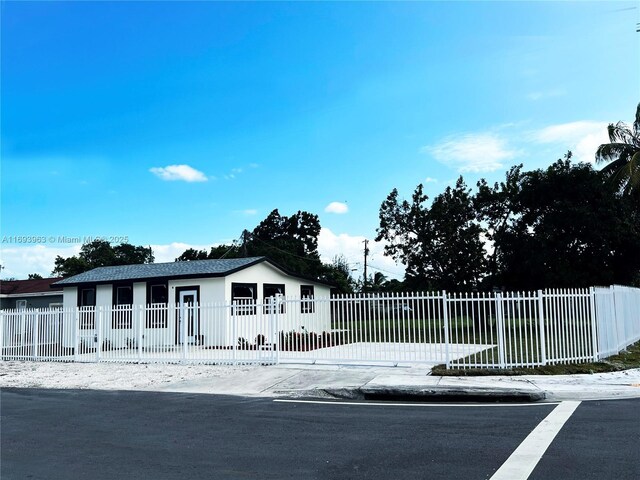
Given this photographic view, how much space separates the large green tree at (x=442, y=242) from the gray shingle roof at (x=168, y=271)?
10.6 metres

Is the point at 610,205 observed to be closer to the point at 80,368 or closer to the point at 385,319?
the point at 385,319

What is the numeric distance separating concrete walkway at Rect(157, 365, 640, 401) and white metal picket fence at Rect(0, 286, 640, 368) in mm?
1050

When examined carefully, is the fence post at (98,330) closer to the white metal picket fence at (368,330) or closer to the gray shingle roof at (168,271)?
the white metal picket fence at (368,330)

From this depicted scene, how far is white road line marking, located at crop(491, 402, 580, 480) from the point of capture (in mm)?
5797

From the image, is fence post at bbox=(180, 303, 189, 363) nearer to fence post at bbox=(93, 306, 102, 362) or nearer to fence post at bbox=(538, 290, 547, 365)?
fence post at bbox=(93, 306, 102, 362)

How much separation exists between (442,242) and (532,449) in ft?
83.6

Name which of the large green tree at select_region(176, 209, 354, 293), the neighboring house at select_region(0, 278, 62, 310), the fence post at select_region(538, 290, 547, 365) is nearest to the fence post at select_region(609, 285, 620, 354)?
the fence post at select_region(538, 290, 547, 365)

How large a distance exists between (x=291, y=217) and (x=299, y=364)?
192 feet

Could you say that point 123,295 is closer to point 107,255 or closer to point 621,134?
point 621,134

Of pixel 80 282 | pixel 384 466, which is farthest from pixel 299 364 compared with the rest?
pixel 80 282

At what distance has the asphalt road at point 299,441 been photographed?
6070mm

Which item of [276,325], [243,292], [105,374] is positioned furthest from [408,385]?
[243,292]

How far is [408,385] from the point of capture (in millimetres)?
11516

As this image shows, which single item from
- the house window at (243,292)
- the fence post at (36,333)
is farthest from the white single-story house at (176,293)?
the fence post at (36,333)
